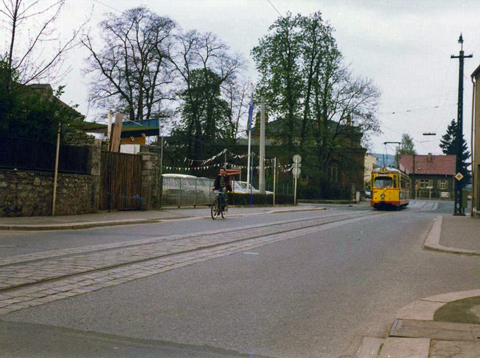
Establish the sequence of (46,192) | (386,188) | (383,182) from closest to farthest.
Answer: (46,192)
(386,188)
(383,182)

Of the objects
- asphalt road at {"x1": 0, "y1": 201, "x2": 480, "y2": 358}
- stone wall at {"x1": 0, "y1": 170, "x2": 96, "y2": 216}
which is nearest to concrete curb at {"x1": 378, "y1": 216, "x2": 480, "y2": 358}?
asphalt road at {"x1": 0, "y1": 201, "x2": 480, "y2": 358}

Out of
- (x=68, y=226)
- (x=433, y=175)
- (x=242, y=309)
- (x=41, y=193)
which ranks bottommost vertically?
(x=242, y=309)

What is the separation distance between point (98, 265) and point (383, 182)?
34.6 meters

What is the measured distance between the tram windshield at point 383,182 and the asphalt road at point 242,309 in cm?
3104

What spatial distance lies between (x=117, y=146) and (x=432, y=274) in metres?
17.4

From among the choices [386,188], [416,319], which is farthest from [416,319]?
[386,188]

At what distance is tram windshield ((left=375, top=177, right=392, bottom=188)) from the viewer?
39.9 meters

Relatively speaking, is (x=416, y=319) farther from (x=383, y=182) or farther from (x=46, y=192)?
(x=383, y=182)

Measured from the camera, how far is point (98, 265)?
26.2 ft

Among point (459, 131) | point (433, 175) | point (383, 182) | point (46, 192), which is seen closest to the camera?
point (46, 192)

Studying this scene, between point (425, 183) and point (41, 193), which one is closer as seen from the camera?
point (41, 193)

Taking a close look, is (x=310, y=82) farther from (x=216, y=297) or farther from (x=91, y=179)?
(x=216, y=297)

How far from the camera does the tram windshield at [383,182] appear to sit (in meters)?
39.9

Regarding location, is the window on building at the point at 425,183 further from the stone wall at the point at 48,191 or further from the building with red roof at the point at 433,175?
the stone wall at the point at 48,191
